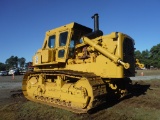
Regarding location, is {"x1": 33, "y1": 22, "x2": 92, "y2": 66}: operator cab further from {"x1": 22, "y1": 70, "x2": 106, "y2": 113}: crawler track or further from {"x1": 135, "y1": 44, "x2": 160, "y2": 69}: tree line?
{"x1": 135, "y1": 44, "x2": 160, "y2": 69}: tree line

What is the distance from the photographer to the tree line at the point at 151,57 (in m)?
115

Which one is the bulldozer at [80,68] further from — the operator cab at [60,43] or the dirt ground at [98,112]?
the dirt ground at [98,112]

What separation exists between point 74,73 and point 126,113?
263 cm

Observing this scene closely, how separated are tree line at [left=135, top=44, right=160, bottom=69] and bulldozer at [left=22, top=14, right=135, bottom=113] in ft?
351

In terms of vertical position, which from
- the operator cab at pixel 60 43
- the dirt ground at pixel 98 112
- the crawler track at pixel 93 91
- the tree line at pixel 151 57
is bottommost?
the dirt ground at pixel 98 112

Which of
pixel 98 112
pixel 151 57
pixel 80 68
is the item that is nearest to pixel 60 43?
pixel 80 68

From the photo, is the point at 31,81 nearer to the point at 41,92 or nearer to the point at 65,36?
the point at 41,92

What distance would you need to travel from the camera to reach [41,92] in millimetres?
11781

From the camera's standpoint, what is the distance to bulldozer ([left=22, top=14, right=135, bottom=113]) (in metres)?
9.29

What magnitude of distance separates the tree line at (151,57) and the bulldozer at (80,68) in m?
107

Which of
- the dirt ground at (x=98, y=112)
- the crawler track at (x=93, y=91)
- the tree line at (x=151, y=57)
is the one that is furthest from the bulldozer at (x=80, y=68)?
the tree line at (x=151, y=57)

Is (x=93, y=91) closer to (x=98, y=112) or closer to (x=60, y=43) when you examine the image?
(x=98, y=112)

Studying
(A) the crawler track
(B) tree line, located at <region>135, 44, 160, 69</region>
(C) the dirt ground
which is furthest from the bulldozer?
(B) tree line, located at <region>135, 44, 160, 69</region>

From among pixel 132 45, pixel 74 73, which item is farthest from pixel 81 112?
pixel 132 45
